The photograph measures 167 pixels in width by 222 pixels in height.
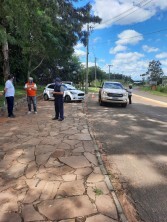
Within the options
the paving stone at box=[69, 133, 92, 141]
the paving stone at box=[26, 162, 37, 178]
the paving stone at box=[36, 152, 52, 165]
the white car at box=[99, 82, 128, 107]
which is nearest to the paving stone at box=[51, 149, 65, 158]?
the paving stone at box=[36, 152, 52, 165]

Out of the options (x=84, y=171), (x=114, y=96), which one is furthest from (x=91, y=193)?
(x=114, y=96)

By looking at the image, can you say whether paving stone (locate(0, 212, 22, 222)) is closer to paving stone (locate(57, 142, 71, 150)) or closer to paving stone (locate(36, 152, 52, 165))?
paving stone (locate(36, 152, 52, 165))

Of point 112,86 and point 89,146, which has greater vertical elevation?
point 112,86

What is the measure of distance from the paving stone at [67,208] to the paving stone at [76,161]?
59.6 inches

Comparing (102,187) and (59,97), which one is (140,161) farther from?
(59,97)

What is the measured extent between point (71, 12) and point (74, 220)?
26.6 meters

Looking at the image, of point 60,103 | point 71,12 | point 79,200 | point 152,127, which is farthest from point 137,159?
point 71,12

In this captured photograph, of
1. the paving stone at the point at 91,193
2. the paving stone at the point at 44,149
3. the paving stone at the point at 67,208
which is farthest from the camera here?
the paving stone at the point at 44,149

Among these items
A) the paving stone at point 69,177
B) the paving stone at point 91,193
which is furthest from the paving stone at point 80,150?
the paving stone at point 91,193

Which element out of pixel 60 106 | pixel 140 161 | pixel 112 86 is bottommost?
pixel 140 161

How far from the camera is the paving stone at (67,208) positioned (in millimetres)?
3936

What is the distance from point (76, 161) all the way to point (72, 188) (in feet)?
4.78

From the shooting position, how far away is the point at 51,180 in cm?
516

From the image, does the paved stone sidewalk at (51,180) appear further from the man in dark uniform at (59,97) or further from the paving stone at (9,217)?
the man in dark uniform at (59,97)
